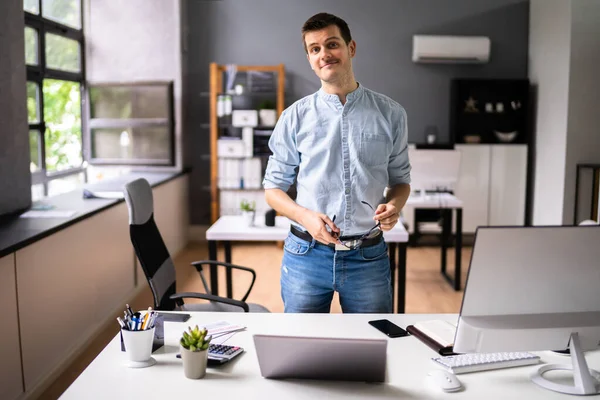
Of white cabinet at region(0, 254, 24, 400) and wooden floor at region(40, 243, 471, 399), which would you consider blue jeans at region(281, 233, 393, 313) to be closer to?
white cabinet at region(0, 254, 24, 400)

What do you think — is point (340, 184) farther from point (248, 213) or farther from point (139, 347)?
point (248, 213)

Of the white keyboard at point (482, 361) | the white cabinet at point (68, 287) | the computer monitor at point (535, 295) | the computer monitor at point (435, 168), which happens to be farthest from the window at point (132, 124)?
the computer monitor at point (535, 295)

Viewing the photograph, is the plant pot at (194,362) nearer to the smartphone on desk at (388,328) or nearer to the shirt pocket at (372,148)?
the smartphone on desk at (388,328)

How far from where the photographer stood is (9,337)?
2.78 metres

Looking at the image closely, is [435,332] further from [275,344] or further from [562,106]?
[562,106]

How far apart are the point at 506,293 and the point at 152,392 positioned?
0.91 metres

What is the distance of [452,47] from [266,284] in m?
3.52

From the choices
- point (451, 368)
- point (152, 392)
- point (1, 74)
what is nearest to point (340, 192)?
point (451, 368)

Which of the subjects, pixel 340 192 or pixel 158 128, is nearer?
pixel 340 192

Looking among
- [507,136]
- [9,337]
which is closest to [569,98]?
[507,136]

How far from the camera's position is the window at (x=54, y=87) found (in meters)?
4.93

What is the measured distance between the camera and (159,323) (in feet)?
6.00

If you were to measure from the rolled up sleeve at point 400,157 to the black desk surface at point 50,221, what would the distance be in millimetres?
1704

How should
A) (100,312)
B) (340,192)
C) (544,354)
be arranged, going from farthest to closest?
(100,312) < (340,192) < (544,354)
